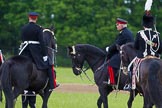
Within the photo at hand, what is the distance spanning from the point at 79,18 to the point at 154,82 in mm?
40663

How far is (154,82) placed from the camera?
39.4 feet

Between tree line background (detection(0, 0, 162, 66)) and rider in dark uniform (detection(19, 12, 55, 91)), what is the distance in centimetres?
3502

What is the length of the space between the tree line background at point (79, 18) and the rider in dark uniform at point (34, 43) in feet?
115

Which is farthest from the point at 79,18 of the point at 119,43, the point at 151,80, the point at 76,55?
the point at 151,80

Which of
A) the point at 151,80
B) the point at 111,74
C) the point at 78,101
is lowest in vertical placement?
the point at 78,101

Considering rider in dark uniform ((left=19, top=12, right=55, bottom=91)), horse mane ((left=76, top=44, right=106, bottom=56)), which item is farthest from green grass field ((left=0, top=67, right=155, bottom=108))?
rider in dark uniform ((left=19, top=12, right=55, bottom=91))

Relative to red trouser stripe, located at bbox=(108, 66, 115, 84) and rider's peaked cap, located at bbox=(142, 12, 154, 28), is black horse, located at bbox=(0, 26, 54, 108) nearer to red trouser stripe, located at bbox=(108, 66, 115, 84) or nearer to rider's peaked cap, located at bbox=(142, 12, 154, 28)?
red trouser stripe, located at bbox=(108, 66, 115, 84)

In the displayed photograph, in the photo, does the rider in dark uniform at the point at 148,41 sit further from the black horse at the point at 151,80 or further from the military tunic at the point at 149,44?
the black horse at the point at 151,80

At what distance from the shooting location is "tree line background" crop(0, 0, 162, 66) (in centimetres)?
5088

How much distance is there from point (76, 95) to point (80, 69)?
21.2 feet

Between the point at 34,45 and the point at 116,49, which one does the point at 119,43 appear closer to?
the point at 116,49

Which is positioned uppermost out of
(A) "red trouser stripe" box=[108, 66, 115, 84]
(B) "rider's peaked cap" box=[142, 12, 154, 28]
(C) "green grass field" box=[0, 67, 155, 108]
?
(B) "rider's peaked cap" box=[142, 12, 154, 28]

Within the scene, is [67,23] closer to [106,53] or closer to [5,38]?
[5,38]

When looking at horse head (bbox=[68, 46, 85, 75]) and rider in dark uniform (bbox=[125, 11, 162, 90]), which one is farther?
horse head (bbox=[68, 46, 85, 75])
